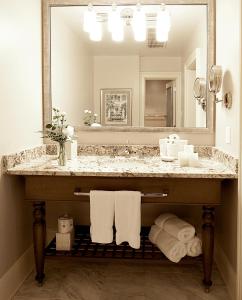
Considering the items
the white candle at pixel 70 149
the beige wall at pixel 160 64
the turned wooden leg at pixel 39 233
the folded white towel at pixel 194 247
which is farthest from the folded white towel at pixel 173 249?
the beige wall at pixel 160 64

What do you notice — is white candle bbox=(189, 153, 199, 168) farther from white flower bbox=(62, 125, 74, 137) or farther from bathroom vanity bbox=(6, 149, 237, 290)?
white flower bbox=(62, 125, 74, 137)

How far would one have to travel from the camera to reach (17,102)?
90.3 inches

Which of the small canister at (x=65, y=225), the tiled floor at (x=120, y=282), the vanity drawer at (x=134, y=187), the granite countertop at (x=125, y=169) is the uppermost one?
the granite countertop at (x=125, y=169)

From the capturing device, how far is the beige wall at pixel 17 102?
6.95ft

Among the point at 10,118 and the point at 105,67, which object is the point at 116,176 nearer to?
the point at 10,118

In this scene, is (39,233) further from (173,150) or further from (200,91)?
(200,91)

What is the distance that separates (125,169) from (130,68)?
937 millimetres

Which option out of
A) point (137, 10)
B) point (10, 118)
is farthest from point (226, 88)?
point (10, 118)

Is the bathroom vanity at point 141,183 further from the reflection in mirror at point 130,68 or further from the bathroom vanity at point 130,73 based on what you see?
the reflection in mirror at point 130,68

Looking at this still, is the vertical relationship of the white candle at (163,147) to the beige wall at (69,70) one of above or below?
below

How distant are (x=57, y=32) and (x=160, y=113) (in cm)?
98

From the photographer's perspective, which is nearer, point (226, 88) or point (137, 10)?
point (226, 88)

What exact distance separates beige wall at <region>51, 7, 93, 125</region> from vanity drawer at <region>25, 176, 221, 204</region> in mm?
746

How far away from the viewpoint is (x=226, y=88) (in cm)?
229
